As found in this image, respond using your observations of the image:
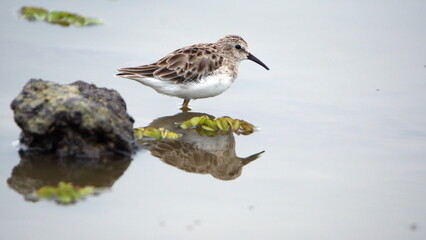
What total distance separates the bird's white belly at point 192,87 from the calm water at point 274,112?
26 centimetres

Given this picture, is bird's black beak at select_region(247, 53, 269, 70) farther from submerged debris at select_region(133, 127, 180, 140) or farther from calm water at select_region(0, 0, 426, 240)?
submerged debris at select_region(133, 127, 180, 140)

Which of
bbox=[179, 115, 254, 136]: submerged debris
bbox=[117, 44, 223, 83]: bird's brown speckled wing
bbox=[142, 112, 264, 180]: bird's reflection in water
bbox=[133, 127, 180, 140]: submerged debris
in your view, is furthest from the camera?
bbox=[117, 44, 223, 83]: bird's brown speckled wing

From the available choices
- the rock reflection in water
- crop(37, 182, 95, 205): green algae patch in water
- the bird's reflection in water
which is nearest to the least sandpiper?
the bird's reflection in water

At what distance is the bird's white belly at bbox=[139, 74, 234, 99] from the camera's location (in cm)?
1046

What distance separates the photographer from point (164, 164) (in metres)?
8.10

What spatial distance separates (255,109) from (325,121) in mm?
1055

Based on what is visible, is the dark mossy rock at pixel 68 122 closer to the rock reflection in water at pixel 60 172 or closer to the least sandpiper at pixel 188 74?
the rock reflection in water at pixel 60 172

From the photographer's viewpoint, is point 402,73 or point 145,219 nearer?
point 145,219

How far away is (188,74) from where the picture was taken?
10602mm

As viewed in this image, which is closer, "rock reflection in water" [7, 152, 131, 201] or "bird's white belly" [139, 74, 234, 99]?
"rock reflection in water" [7, 152, 131, 201]

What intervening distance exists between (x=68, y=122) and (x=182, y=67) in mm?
3272

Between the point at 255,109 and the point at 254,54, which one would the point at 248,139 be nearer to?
the point at 255,109

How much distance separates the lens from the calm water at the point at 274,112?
6828mm

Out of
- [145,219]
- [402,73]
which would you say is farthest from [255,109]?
[145,219]
